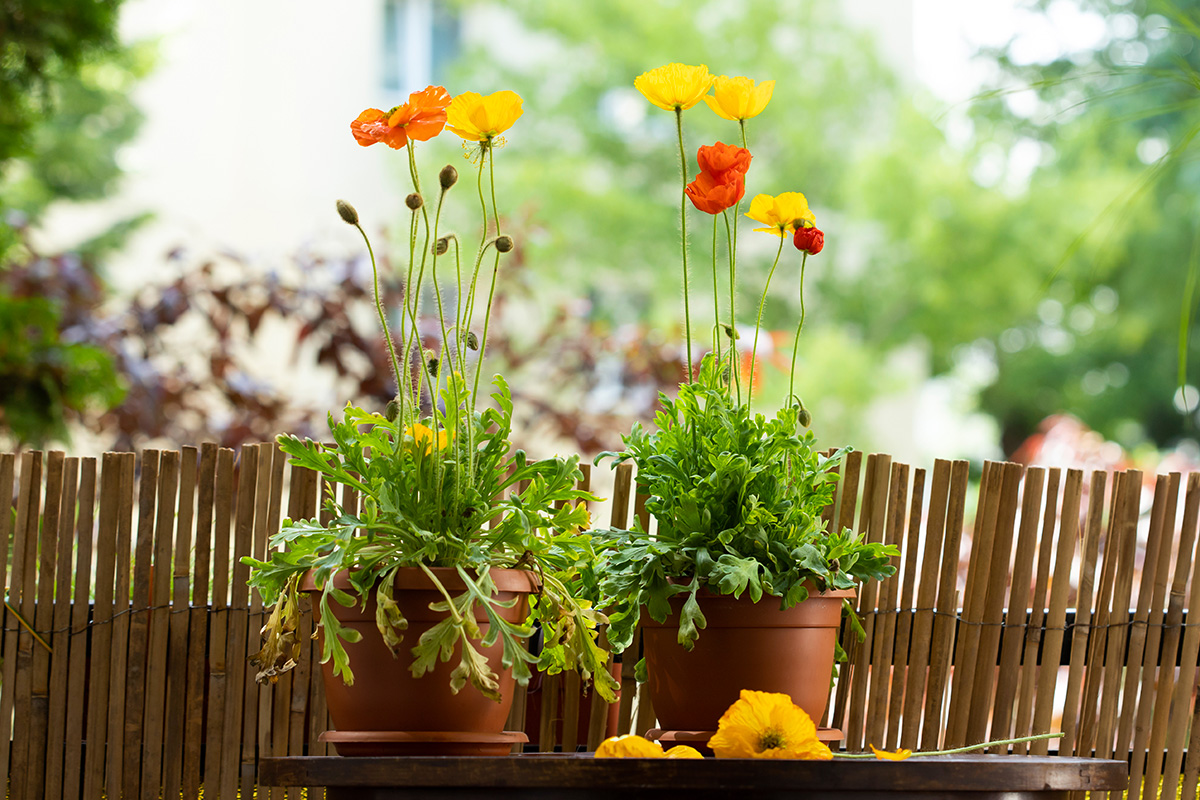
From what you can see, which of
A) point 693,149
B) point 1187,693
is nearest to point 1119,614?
point 1187,693

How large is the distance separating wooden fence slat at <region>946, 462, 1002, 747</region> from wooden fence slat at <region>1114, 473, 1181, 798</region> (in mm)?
222

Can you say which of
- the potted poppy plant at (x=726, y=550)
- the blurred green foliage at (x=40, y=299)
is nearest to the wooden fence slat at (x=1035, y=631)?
the potted poppy plant at (x=726, y=550)

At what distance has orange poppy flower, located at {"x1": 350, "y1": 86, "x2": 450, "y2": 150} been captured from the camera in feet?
3.40

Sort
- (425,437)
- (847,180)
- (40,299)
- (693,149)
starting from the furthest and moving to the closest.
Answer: (693,149) → (847,180) → (40,299) → (425,437)

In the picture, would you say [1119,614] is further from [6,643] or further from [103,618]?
[6,643]

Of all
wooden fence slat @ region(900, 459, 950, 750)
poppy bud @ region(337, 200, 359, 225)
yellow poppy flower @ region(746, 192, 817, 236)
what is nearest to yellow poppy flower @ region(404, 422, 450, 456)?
poppy bud @ region(337, 200, 359, 225)

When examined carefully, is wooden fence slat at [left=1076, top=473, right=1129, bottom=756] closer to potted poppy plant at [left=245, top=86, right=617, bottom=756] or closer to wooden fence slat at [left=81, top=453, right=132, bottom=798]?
potted poppy plant at [left=245, top=86, right=617, bottom=756]

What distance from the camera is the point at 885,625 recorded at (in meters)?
1.38

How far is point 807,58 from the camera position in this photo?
827 centimetres

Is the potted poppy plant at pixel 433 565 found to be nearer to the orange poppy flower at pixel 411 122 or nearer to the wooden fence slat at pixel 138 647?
the orange poppy flower at pixel 411 122

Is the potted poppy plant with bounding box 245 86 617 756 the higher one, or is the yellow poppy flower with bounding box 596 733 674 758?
the potted poppy plant with bounding box 245 86 617 756

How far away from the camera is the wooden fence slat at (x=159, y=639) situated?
1.34 meters

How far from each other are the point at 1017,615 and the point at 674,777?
69 centimetres

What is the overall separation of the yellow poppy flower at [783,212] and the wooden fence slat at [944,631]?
414 millimetres
